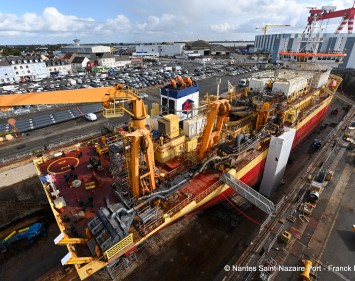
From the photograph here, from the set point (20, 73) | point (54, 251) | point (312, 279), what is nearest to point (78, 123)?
point (54, 251)

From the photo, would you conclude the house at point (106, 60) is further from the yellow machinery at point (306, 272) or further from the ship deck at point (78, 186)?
the yellow machinery at point (306, 272)

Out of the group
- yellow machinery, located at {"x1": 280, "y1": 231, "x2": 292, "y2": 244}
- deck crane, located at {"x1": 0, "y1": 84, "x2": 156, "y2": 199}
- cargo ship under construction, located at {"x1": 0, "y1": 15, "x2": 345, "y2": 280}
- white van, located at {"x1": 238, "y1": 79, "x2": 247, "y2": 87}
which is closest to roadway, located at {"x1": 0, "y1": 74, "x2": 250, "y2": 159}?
cargo ship under construction, located at {"x1": 0, "y1": 15, "x2": 345, "y2": 280}

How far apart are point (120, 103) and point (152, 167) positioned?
4863 millimetres

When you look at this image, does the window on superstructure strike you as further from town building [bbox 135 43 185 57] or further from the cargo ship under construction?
town building [bbox 135 43 185 57]

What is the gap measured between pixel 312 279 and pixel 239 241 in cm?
643

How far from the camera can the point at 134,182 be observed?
13242mm

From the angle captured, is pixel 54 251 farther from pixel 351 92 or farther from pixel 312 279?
pixel 351 92

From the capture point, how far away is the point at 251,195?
49.3ft

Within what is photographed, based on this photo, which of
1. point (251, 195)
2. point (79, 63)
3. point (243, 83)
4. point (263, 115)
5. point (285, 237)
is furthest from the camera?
point (79, 63)

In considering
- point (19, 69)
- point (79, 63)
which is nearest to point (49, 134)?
point (19, 69)

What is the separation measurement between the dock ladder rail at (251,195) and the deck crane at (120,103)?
6.46 meters

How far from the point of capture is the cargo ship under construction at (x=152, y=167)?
453 inches

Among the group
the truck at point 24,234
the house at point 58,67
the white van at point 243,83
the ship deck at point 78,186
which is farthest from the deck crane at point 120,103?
the house at point 58,67

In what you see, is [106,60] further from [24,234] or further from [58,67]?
[24,234]
